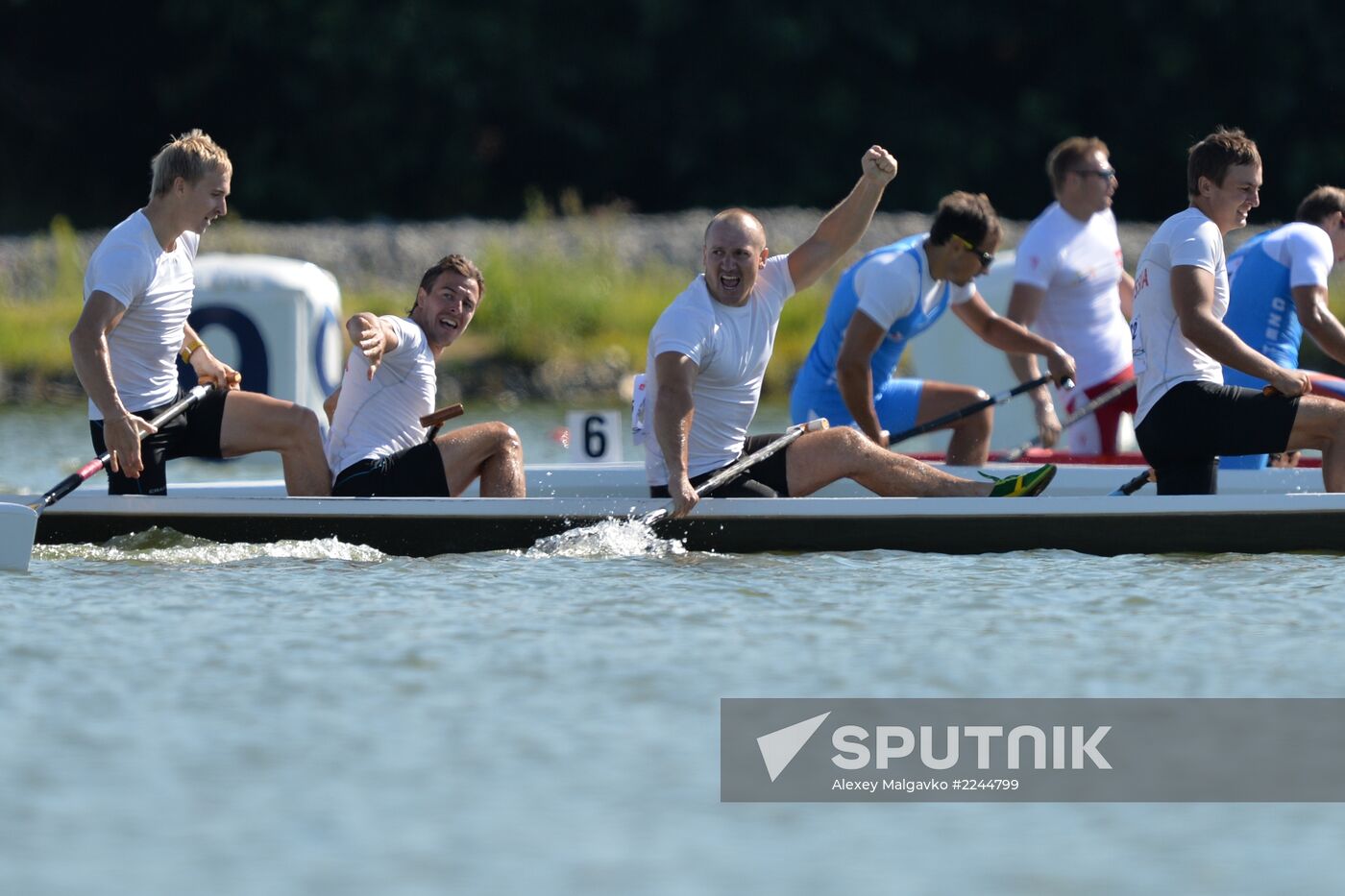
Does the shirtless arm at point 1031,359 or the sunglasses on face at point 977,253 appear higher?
the sunglasses on face at point 977,253

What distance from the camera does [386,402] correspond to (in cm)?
816

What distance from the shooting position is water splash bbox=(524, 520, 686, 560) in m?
8.05

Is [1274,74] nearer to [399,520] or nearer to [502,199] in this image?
[502,199]

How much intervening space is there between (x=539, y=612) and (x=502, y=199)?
80.4 feet

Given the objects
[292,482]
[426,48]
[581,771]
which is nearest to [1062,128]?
[426,48]

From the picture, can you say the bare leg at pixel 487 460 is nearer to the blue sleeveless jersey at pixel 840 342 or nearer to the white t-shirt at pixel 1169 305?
the blue sleeveless jersey at pixel 840 342

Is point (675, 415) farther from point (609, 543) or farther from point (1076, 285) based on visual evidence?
point (1076, 285)

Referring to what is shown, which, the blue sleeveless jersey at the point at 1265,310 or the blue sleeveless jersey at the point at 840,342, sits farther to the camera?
the blue sleeveless jersey at the point at 840,342

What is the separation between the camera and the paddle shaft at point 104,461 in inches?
316

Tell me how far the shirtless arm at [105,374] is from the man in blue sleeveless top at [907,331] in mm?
2799

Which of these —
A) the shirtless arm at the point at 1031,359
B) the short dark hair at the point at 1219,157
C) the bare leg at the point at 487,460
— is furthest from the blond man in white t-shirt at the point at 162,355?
the shirtless arm at the point at 1031,359

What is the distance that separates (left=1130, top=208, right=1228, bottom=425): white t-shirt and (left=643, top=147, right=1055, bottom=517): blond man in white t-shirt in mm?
575

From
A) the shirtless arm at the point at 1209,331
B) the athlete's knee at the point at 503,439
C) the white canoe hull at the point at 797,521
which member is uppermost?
the shirtless arm at the point at 1209,331

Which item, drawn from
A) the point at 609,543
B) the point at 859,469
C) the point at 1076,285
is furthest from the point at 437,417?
the point at 1076,285
